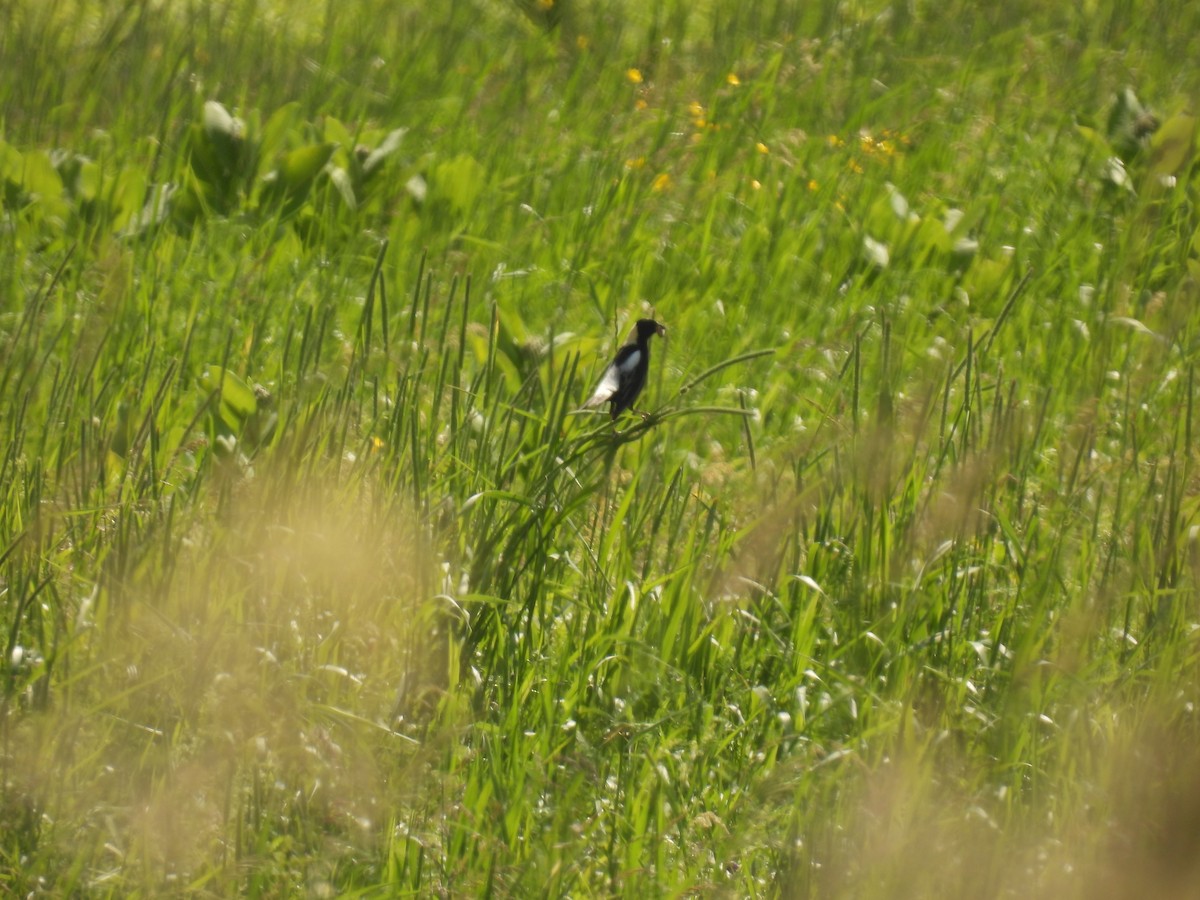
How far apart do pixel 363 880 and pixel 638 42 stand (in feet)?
18.0

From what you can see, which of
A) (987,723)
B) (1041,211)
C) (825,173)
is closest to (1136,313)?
(1041,211)

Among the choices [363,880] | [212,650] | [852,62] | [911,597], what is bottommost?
[363,880]

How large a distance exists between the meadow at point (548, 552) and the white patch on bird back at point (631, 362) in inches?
6.6

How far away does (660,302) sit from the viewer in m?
4.65

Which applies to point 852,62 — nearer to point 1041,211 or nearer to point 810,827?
point 1041,211

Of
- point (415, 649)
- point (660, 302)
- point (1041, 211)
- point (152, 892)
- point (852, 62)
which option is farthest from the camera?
point (852, 62)

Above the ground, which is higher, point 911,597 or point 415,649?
point 911,597

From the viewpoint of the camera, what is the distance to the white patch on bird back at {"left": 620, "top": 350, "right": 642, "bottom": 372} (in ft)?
11.6

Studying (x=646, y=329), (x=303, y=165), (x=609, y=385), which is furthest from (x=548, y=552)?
(x=303, y=165)

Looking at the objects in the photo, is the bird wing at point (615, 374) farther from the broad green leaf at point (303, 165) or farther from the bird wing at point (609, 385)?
the broad green leaf at point (303, 165)

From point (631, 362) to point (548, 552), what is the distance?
0.95 m

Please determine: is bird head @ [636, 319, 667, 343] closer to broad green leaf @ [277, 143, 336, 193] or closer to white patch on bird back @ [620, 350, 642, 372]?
white patch on bird back @ [620, 350, 642, 372]

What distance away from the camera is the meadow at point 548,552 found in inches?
82.1

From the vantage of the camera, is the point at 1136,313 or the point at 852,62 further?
the point at 852,62
